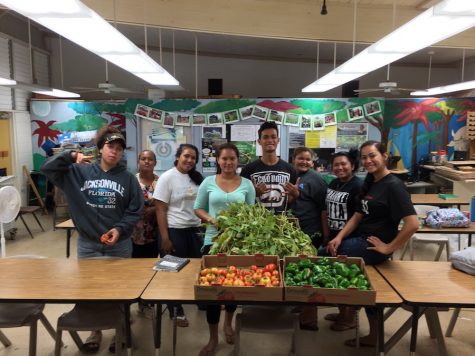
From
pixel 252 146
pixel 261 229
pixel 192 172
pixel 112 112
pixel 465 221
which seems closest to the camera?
pixel 261 229

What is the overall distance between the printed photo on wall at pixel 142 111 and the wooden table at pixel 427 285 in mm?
5269

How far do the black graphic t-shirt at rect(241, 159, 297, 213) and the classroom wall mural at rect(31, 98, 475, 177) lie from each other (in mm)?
3736

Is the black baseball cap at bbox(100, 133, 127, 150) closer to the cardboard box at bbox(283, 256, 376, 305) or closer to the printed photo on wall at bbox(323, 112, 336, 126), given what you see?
the cardboard box at bbox(283, 256, 376, 305)

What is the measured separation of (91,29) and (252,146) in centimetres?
474

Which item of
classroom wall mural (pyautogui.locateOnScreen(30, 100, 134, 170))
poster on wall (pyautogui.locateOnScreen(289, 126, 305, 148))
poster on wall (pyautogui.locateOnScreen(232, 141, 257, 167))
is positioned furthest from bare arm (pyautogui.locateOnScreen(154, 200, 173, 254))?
classroom wall mural (pyautogui.locateOnScreen(30, 100, 134, 170))

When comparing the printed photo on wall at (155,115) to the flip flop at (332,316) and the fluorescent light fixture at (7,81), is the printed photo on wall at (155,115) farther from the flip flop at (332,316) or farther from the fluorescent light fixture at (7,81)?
the flip flop at (332,316)

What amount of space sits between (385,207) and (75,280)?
2.14m

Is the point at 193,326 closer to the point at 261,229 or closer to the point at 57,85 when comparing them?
the point at 261,229

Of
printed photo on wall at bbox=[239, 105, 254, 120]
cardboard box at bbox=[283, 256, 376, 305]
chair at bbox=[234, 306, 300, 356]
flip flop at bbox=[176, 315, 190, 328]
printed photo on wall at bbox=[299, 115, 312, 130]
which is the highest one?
printed photo on wall at bbox=[239, 105, 254, 120]

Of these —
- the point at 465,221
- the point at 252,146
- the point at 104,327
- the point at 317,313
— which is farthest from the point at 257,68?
the point at 104,327

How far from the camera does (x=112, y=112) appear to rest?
819 cm

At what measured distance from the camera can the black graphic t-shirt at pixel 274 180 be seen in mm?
3240

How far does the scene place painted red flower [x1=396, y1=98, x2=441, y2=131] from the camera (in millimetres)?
7621

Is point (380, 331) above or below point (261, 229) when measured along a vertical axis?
below
